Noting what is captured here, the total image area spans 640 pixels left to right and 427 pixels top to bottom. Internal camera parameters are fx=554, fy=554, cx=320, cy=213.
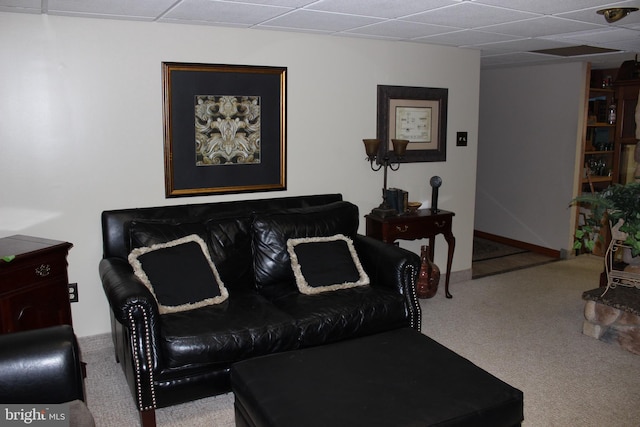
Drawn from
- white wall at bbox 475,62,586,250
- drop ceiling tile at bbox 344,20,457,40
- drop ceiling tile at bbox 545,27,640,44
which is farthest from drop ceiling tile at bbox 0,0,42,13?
white wall at bbox 475,62,586,250

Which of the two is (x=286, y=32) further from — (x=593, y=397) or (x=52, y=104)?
(x=593, y=397)

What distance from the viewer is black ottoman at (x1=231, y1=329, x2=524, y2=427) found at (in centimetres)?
210

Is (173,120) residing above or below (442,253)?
above

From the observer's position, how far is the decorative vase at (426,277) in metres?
4.60

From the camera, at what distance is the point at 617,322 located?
12.6 ft

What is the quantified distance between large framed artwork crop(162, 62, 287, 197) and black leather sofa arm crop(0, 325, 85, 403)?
73.7 inches

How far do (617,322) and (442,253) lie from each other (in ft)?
5.36

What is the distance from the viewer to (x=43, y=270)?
306 cm

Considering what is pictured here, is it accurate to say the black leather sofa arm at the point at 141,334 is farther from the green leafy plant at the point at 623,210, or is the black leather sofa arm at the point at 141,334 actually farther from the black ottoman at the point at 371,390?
the green leafy plant at the point at 623,210

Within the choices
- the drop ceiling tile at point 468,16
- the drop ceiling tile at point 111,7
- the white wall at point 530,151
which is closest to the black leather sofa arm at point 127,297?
the drop ceiling tile at point 111,7

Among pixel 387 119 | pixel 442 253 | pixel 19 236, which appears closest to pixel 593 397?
pixel 442 253

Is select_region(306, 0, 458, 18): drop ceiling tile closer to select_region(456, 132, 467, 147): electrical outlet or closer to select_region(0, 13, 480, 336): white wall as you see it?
select_region(0, 13, 480, 336): white wall

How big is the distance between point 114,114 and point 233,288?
1.38 m

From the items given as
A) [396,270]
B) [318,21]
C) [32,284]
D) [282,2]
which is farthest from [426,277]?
[32,284]
